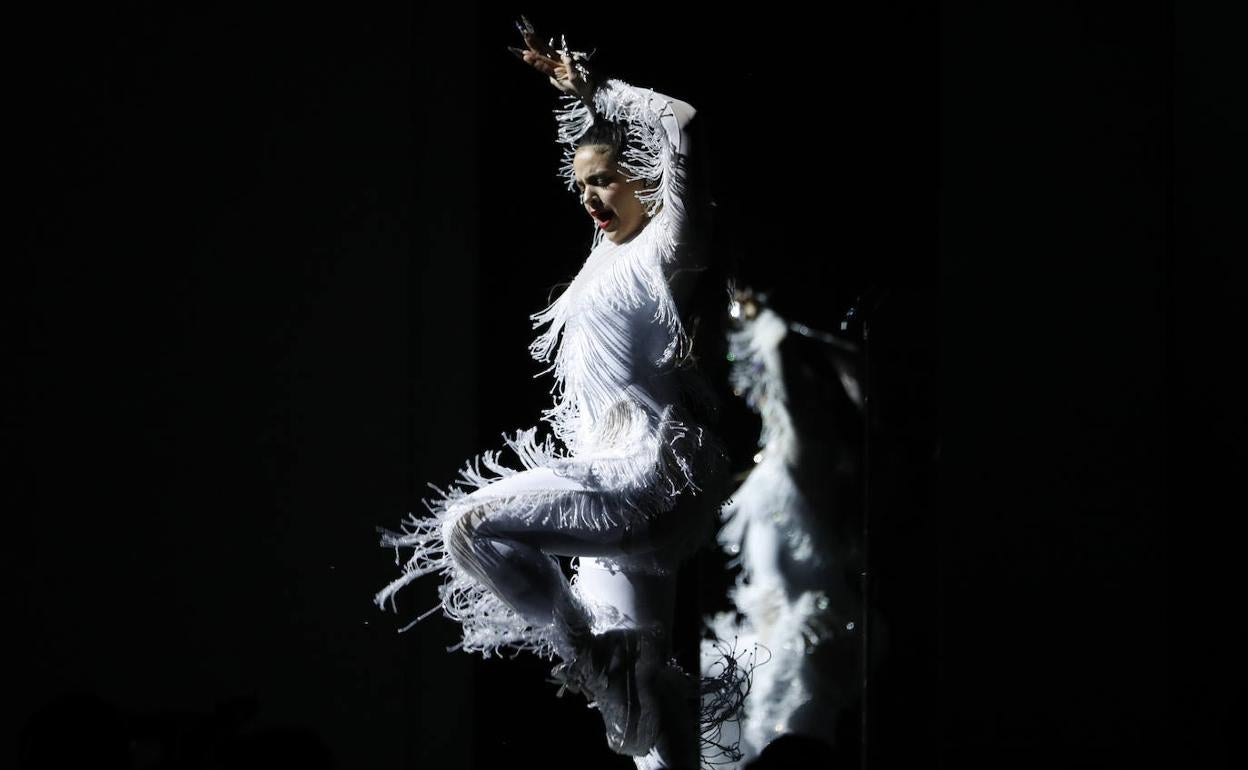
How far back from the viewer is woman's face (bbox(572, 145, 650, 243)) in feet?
7.80

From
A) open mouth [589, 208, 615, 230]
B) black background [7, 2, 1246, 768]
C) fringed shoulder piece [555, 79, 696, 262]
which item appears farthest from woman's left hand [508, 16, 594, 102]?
black background [7, 2, 1246, 768]

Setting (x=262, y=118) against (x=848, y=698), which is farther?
(x=848, y=698)

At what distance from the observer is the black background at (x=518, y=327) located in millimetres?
2721

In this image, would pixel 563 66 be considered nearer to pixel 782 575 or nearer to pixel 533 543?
pixel 533 543

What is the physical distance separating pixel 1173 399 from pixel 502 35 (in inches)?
72.2

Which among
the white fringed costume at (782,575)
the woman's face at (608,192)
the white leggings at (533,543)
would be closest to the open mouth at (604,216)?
the woman's face at (608,192)

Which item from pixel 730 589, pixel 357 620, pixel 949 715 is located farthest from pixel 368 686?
pixel 949 715

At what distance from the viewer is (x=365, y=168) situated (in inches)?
114

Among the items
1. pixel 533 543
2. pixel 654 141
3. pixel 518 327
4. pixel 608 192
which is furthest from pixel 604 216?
pixel 533 543

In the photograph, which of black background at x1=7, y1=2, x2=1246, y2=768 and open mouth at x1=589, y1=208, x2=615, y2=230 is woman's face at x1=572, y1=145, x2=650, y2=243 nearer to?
open mouth at x1=589, y1=208, x2=615, y2=230

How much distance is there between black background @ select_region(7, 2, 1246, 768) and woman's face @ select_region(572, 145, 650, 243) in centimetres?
18

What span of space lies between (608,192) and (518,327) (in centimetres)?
55

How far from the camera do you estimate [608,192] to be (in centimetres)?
239

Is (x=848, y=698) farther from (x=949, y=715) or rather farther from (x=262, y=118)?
(x=262, y=118)
